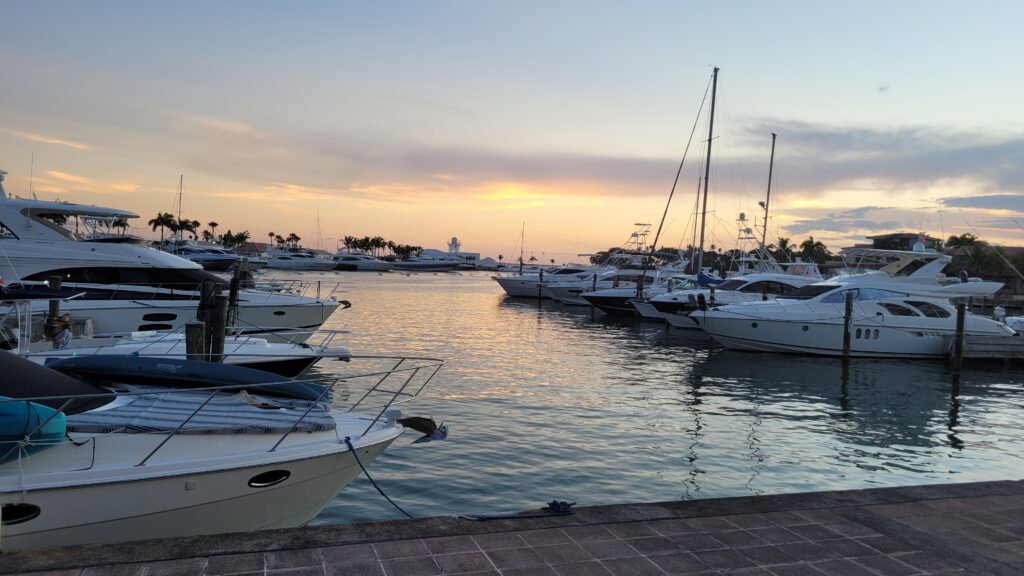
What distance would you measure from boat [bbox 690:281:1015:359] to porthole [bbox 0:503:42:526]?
24.1 metres

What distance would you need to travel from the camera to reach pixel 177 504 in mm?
6887

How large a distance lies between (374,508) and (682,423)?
782cm

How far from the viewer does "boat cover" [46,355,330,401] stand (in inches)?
344

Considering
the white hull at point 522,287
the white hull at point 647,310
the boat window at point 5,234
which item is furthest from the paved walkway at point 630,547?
the white hull at point 522,287

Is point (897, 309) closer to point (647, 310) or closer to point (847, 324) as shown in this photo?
point (847, 324)

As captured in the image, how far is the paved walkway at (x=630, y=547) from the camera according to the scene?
4.65m

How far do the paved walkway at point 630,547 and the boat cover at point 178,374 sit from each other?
3647 millimetres

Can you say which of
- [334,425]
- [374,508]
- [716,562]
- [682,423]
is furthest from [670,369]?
[716,562]

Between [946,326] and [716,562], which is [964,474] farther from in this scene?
[946,326]

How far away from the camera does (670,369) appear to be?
23.5 metres

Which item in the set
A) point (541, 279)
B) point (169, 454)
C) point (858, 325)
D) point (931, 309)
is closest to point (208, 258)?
point (541, 279)

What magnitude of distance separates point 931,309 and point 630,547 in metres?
26.6

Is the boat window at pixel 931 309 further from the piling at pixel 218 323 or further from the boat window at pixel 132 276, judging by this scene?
the boat window at pixel 132 276

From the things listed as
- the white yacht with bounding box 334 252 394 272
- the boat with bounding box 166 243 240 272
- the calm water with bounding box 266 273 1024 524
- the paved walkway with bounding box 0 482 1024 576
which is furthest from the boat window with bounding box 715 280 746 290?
the white yacht with bounding box 334 252 394 272
